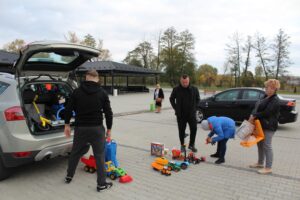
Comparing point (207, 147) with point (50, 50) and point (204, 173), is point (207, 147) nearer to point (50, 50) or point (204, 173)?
point (204, 173)

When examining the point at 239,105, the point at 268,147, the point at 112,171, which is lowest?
the point at 112,171

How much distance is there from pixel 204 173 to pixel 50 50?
333cm

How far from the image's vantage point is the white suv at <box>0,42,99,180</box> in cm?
395

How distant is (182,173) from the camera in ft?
15.2

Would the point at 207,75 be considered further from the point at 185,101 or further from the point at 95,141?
the point at 95,141

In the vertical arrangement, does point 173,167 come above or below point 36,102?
below

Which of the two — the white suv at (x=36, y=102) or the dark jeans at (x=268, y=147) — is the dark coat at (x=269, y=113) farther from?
the white suv at (x=36, y=102)

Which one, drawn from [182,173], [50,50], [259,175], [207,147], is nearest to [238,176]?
[259,175]

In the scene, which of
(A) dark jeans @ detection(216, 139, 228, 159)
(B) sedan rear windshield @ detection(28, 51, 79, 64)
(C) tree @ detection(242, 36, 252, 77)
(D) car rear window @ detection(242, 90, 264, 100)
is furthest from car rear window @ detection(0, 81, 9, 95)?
(C) tree @ detection(242, 36, 252, 77)

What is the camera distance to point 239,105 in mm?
9406

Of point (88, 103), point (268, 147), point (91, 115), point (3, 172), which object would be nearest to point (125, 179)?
point (91, 115)

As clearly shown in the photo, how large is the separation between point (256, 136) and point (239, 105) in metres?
4.90

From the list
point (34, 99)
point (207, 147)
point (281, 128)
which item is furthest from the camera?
point (281, 128)

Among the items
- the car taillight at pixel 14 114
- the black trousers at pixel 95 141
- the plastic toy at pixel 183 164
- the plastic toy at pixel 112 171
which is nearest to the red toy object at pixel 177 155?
the plastic toy at pixel 183 164
